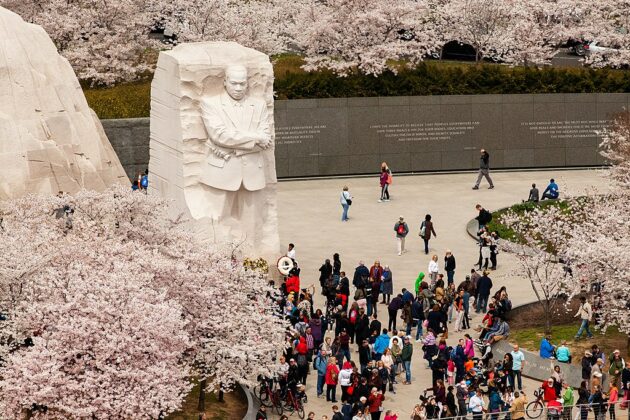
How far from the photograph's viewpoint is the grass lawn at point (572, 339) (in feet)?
120

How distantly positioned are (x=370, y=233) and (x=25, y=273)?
760 inches

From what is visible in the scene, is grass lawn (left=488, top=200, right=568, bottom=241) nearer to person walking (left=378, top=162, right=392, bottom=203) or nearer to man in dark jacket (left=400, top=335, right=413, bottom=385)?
person walking (left=378, top=162, right=392, bottom=203)

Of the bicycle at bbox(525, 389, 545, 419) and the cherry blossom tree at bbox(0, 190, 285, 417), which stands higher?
the cherry blossom tree at bbox(0, 190, 285, 417)

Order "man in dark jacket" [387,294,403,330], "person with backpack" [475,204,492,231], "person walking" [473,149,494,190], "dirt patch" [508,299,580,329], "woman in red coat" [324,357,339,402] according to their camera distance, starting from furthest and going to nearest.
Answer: "person walking" [473,149,494,190] < "person with backpack" [475,204,492,231] < "dirt patch" [508,299,580,329] < "man in dark jacket" [387,294,403,330] < "woman in red coat" [324,357,339,402]

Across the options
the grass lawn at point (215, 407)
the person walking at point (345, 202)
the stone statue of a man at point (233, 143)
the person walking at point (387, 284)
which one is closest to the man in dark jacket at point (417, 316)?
the person walking at point (387, 284)

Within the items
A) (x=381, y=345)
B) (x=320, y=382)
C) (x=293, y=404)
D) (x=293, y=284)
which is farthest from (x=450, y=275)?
(x=293, y=404)

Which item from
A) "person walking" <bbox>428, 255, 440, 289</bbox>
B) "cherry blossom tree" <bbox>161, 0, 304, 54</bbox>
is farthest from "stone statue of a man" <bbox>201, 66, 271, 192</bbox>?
"cherry blossom tree" <bbox>161, 0, 304, 54</bbox>

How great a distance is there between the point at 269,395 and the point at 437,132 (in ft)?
90.3

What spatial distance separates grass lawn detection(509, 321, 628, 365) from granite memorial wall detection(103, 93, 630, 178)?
2149 centimetres

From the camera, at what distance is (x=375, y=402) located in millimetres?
32594

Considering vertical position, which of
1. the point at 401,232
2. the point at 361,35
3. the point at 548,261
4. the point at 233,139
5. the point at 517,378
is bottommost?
the point at 517,378

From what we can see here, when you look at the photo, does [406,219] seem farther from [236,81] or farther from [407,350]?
[407,350]

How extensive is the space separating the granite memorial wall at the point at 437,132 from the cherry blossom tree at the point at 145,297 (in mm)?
23378

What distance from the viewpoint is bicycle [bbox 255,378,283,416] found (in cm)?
3359
